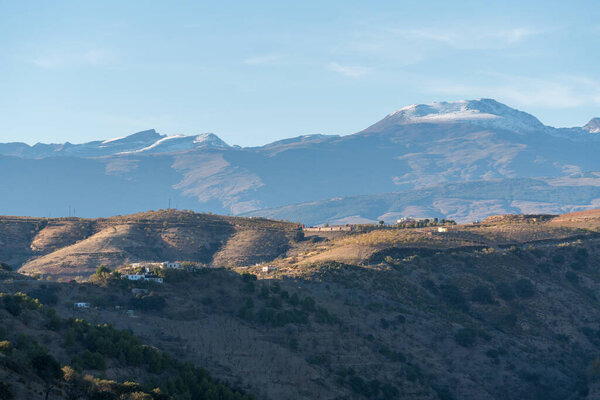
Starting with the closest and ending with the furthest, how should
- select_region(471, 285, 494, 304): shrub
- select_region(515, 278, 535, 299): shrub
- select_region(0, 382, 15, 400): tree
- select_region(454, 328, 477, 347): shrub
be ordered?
select_region(0, 382, 15, 400): tree, select_region(454, 328, 477, 347): shrub, select_region(471, 285, 494, 304): shrub, select_region(515, 278, 535, 299): shrub

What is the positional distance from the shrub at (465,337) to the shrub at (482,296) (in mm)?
14604

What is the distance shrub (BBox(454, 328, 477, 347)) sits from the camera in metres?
118

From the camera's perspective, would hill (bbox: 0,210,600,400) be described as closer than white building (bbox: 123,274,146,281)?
Yes

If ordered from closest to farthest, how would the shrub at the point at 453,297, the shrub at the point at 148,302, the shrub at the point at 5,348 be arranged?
the shrub at the point at 5,348 → the shrub at the point at 148,302 → the shrub at the point at 453,297

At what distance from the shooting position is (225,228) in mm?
197625

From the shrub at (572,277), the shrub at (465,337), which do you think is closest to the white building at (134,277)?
the shrub at (465,337)

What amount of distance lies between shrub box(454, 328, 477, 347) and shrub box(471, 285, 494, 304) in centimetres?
1460

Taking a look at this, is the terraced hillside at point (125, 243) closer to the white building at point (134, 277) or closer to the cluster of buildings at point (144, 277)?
the cluster of buildings at point (144, 277)

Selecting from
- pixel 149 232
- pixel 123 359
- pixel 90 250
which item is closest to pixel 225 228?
pixel 149 232

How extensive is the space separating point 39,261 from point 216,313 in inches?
2709

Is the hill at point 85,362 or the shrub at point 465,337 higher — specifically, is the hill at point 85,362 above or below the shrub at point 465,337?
above

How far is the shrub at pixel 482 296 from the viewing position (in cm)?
13388

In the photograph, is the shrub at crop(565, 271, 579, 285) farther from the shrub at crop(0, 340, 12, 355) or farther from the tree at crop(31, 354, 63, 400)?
the shrub at crop(0, 340, 12, 355)

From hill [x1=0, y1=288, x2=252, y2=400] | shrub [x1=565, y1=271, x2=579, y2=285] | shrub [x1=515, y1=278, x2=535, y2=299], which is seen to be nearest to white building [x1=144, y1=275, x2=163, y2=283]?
hill [x1=0, y1=288, x2=252, y2=400]
